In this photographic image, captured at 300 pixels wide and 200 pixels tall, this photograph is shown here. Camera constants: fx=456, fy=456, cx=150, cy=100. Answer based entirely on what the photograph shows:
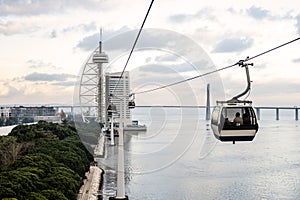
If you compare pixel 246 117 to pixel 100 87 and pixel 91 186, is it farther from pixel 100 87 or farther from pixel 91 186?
pixel 100 87

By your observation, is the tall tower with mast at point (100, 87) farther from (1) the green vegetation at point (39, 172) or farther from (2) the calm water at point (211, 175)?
(1) the green vegetation at point (39, 172)

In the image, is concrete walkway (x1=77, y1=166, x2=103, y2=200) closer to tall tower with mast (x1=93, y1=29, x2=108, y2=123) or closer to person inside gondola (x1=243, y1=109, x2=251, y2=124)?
person inside gondola (x1=243, y1=109, x2=251, y2=124)

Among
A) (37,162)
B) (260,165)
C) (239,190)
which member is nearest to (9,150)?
(37,162)

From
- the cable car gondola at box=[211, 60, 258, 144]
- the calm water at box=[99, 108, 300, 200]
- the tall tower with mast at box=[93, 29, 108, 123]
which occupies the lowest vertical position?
the calm water at box=[99, 108, 300, 200]

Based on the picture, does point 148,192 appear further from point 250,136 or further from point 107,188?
point 250,136

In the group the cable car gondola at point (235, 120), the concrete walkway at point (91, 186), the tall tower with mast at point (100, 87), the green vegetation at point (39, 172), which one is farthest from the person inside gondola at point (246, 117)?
the tall tower with mast at point (100, 87)

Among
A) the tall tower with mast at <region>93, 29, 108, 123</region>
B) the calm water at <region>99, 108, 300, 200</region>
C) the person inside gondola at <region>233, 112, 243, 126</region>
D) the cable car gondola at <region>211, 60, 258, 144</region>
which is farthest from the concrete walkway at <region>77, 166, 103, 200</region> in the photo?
the tall tower with mast at <region>93, 29, 108, 123</region>

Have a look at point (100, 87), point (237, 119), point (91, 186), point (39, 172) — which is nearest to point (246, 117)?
point (237, 119)

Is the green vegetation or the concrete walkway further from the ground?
the green vegetation
